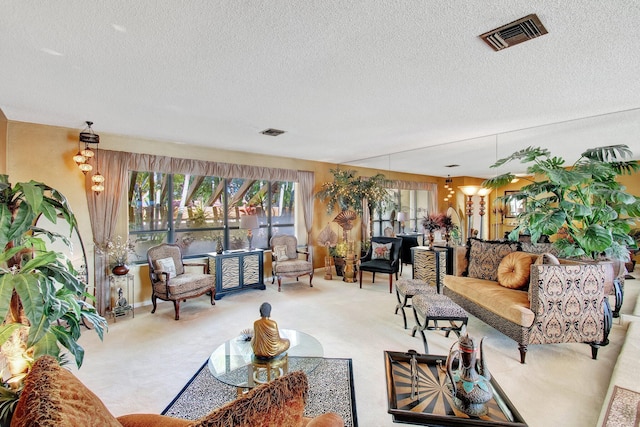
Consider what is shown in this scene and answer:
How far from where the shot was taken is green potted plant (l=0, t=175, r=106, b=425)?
1392 millimetres

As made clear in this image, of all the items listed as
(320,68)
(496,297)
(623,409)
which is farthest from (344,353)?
(320,68)

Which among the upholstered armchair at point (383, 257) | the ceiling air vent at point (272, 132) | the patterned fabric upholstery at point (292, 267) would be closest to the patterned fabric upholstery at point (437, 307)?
the upholstered armchair at point (383, 257)

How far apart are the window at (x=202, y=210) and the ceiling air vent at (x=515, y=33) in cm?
463

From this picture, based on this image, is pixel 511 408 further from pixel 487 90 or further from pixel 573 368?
pixel 487 90

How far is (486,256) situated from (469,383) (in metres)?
2.92

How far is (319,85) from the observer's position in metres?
2.57

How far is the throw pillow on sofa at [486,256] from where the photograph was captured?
13.1 ft

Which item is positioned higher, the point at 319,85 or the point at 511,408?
the point at 319,85

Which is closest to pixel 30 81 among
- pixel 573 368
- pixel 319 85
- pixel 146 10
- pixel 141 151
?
pixel 146 10

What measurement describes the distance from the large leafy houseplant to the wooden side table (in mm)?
1189

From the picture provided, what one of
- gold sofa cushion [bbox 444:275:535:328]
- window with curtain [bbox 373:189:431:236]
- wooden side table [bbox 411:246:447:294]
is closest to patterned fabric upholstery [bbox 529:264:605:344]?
gold sofa cushion [bbox 444:275:535:328]

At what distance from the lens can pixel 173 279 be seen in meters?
4.16

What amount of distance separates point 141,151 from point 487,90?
459cm

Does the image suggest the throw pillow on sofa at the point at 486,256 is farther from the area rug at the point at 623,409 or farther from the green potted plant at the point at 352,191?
the green potted plant at the point at 352,191
